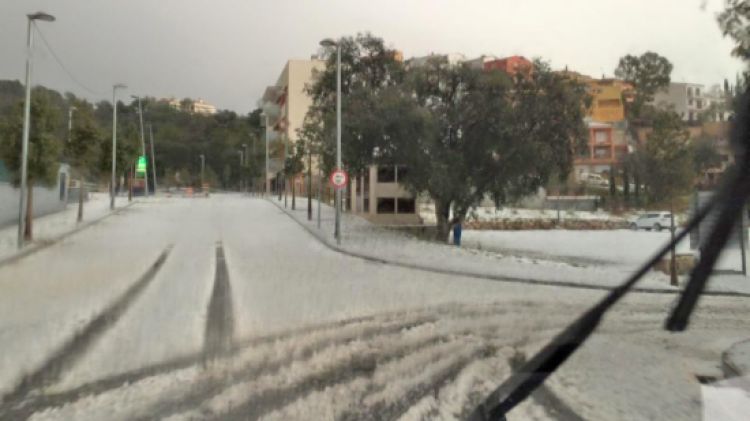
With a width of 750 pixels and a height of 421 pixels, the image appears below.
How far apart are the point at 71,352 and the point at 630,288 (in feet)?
18.5

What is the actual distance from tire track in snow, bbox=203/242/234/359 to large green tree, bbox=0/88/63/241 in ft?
33.4

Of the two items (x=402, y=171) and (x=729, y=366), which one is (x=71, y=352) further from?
(x=402, y=171)

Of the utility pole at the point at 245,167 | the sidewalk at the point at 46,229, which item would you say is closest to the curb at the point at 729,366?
the sidewalk at the point at 46,229

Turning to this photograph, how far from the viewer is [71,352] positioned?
7.39 m

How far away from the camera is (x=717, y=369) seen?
22.0 ft

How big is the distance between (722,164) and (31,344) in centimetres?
713

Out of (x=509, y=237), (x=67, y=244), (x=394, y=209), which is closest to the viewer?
(x=67, y=244)

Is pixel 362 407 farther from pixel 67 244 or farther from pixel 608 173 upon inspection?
pixel 67 244

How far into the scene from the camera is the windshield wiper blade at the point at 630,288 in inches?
134

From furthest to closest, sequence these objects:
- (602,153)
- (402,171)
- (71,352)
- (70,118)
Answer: (402,171), (70,118), (602,153), (71,352)

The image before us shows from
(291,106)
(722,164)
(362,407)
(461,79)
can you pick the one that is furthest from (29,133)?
(291,106)

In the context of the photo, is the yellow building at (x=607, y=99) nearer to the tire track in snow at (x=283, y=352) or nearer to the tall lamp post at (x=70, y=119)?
the tire track in snow at (x=283, y=352)

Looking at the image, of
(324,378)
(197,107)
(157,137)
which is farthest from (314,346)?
(197,107)

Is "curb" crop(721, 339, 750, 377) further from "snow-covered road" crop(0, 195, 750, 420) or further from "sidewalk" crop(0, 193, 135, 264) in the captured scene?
A: "sidewalk" crop(0, 193, 135, 264)
